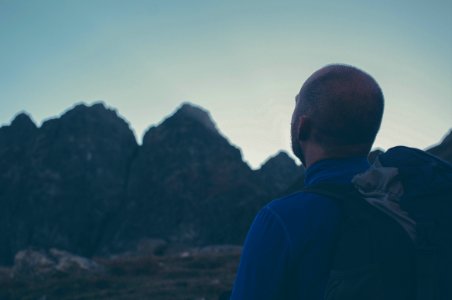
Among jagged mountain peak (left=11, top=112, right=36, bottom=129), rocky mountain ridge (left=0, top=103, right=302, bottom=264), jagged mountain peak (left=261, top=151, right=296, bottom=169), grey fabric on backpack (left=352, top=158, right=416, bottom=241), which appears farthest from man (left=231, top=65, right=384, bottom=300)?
jagged mountain peak (left=261, top=151, right=296, bottom=169)

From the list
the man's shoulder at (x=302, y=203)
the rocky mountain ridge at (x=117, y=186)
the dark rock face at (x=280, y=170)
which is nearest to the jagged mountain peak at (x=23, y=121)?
the rocky mountain ridge at (x=117, y=186)

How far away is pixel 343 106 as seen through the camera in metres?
1.91

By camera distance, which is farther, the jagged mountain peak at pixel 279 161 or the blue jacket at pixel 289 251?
the jagged mountain peak at pixel 279 161

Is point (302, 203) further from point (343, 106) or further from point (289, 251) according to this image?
point (343, 106)

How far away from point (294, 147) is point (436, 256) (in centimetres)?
86

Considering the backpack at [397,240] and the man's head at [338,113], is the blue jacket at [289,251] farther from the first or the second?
the man's head at [338,113]

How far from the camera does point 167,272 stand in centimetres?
2200

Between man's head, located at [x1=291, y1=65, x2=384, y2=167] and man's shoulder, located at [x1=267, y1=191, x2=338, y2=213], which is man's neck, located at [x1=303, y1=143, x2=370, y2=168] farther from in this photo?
man's shoulder, located at [x1=267, y1=191, x2=338, y2=213]

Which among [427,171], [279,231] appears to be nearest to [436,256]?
[427,171]

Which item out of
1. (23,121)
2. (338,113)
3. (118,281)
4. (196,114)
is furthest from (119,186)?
(338,113)

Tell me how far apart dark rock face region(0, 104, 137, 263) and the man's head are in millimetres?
69427

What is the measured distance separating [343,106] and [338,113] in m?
0.04

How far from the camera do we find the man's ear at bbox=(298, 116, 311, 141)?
6.52 feet

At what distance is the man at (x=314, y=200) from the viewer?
166 cm
